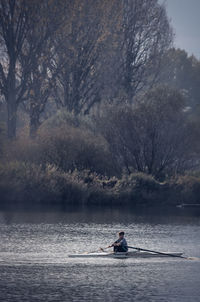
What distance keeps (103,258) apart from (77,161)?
82.4 feet

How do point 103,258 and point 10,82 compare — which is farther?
point 10,82

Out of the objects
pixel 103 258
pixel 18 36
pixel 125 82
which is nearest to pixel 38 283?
pixel 103 258

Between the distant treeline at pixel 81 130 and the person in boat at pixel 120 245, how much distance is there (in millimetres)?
21018

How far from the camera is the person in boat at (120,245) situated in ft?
106

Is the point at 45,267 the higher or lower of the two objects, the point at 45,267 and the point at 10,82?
the lower

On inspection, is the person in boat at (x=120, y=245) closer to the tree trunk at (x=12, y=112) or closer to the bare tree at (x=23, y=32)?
the bare tree at (x=23, y=32)

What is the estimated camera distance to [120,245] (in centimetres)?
3225

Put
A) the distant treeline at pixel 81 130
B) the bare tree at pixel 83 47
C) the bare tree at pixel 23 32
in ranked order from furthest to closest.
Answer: the bare tree at pixel 83 47 → the bare tree at pixel 23 32 → the distant treeline at pixel 81 130

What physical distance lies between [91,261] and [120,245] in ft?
5.57

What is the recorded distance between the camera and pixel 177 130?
58125 mm

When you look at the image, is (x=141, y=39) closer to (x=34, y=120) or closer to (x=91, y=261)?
(x=34, y=120)

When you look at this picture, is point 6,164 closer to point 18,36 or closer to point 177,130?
point 18,36

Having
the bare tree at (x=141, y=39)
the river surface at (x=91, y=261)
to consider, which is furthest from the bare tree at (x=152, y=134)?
the river surface at (x=91, y=261)

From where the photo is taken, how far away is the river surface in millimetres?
25719
